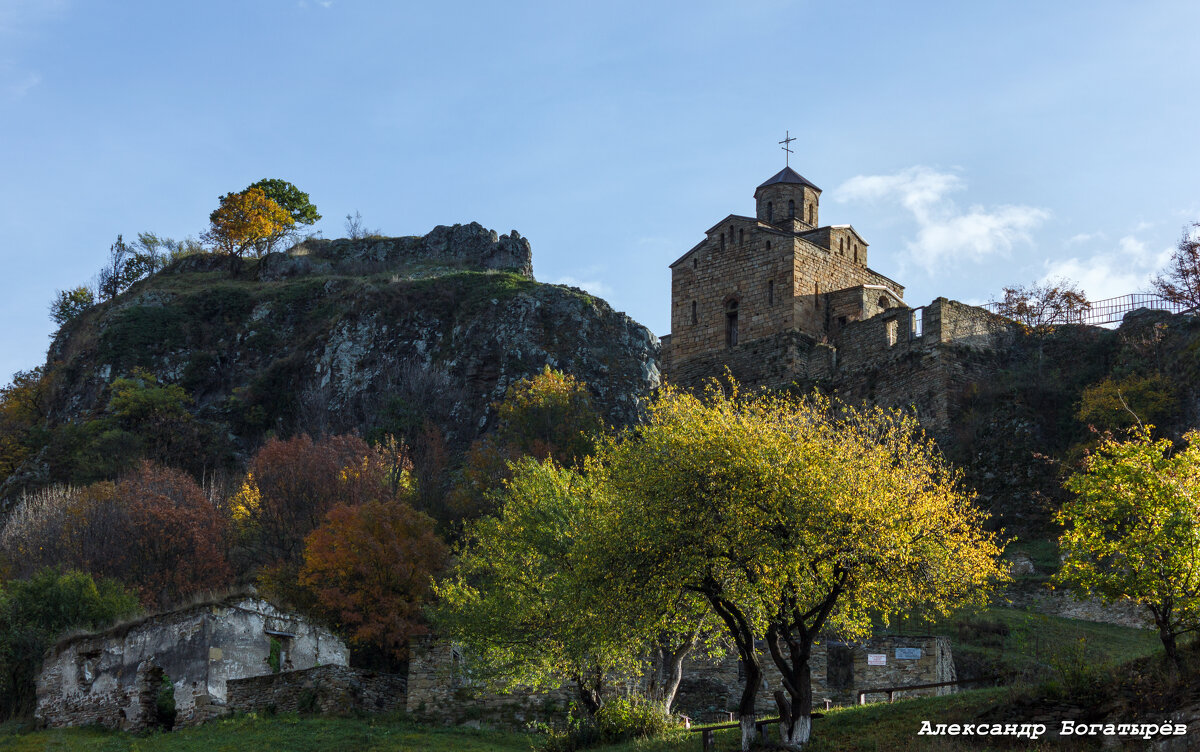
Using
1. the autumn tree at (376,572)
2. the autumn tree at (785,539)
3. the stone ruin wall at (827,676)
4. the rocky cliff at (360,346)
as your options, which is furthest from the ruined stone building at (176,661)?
the rocky cliff at (360,346)

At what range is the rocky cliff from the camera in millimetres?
64188

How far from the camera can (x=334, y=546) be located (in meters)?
34.7

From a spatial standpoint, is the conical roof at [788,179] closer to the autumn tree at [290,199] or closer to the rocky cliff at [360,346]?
the rocky cliff at [360,346]

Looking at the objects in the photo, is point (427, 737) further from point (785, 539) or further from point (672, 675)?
point (785, 539)

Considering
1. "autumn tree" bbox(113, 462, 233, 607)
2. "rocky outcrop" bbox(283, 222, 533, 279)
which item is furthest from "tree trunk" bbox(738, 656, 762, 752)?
"rocky outcrop" bbox(283, 222, 533, 279)

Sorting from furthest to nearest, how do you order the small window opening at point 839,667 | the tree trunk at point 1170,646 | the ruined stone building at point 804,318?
1. the ruined stone building at point 804,318
2. the small window opening at point 839,667
3. the tree trunk at point 1170,646

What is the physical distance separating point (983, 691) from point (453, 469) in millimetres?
37569

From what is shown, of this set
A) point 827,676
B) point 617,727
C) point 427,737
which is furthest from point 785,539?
point 427,737

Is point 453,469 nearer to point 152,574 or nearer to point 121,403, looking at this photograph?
point 152,574

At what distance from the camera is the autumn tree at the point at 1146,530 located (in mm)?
15992

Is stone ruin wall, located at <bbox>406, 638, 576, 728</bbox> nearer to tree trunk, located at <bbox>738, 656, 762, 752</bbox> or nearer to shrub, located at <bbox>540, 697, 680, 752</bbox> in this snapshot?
shrub, located at <bbox>540, 697, 680, 752</bbox>

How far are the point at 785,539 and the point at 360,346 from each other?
5458 centimetres

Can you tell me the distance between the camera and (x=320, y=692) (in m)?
28.2

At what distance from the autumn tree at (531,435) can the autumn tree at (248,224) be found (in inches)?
1886
